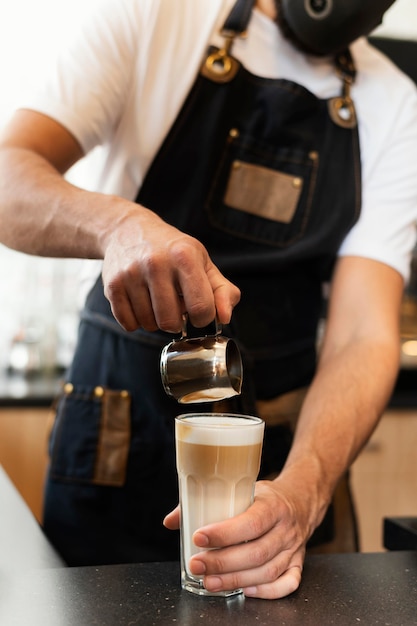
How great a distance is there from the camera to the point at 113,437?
1.59 metres

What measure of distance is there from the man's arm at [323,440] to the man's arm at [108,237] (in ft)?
0.82

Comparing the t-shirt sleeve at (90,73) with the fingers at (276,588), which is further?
the t-shirt sleeve at (90,73)

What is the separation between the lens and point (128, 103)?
156 centimetres

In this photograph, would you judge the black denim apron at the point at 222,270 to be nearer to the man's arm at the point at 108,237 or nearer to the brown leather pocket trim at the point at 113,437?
the brown leather pocket trim at the point at 113,437

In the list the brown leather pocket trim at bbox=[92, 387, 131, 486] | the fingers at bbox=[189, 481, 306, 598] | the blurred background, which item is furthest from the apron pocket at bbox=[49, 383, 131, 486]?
the blurred background

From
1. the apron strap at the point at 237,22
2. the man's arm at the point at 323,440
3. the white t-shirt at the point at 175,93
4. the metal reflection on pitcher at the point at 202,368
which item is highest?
the apron strap at the point at 237,22

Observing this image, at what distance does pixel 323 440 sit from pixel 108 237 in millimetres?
496

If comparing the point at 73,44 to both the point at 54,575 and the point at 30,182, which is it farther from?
the point at 54,575

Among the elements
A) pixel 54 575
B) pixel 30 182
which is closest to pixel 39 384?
pixel 30 182

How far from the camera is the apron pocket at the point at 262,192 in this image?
163cm

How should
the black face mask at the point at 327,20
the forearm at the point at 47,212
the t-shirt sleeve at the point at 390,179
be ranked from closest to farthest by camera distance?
the forearm at the point at 47,212 < the black face mask at the point at 327,20 < the t-shirt sleeve at the point at 390,179

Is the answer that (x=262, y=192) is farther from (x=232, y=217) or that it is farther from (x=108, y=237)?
(x=108, y=237)

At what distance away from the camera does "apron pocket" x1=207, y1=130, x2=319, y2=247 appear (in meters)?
1.63

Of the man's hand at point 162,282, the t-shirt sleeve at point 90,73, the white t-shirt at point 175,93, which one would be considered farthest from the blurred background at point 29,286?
the man's hand at point 162,282
